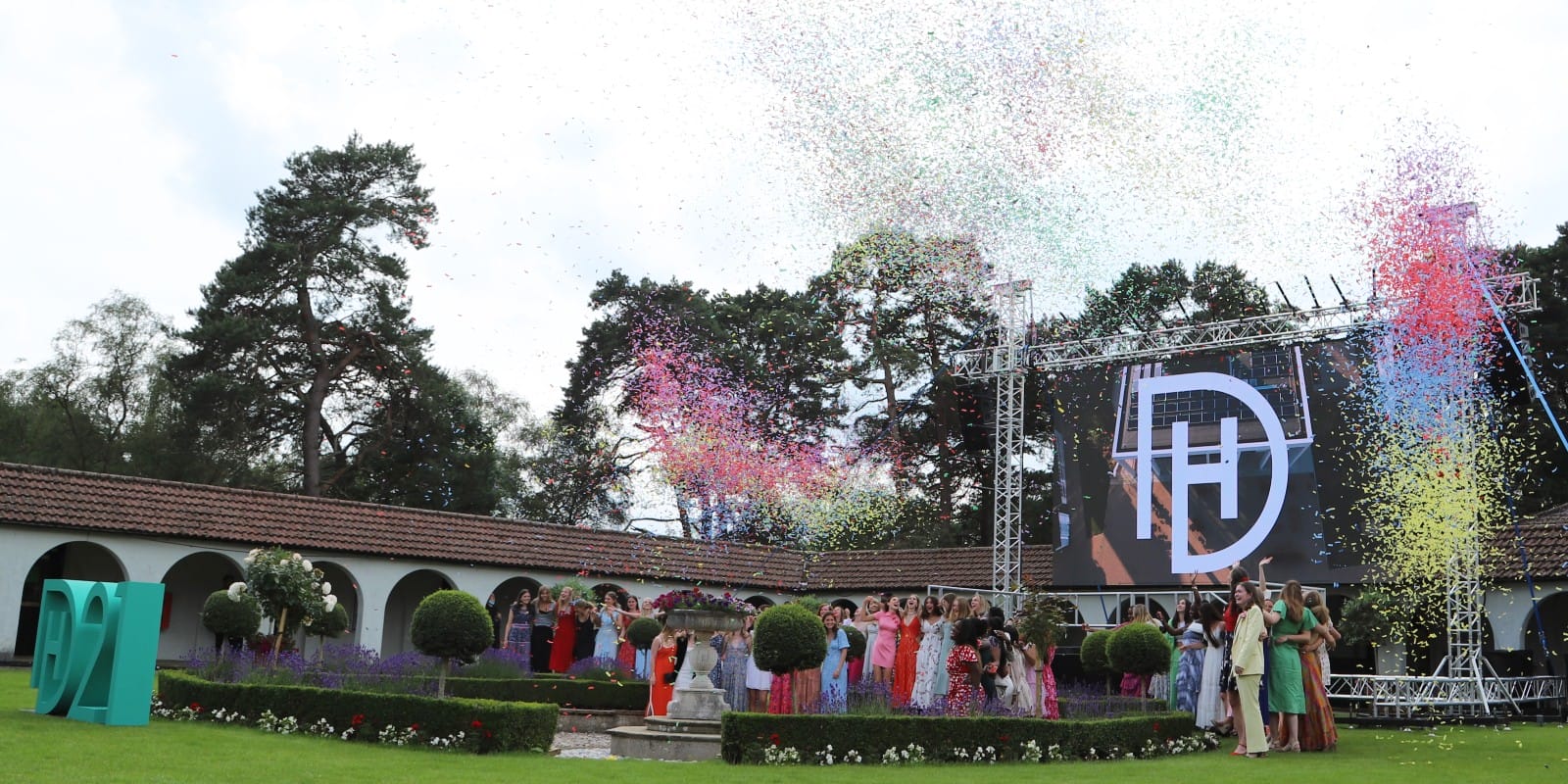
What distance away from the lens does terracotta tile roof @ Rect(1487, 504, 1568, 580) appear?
70.6 ft

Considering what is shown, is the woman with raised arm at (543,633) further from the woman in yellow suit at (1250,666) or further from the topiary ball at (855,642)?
the woman in yellow suit at (1250,666)

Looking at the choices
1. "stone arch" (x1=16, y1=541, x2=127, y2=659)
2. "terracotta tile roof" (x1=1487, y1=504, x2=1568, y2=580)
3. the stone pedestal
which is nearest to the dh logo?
"terracotta tile roof" (x1=1487, y1=504, x2=1568, y2=580)

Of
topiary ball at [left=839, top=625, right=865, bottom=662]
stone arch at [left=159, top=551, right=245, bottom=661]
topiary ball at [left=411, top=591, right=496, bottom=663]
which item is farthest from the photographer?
stone arch at [left=159, top=551, right=245, bottom=661]

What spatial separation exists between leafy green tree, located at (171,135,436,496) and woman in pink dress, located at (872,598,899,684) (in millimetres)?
23884

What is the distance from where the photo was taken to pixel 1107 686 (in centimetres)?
1570

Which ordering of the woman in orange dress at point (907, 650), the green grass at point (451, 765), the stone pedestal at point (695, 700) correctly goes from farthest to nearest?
1. the woman in orange dress at point (907, 650)
2. the stone pedestal at point (695, 700)
3. the green grass at point (451, 765)

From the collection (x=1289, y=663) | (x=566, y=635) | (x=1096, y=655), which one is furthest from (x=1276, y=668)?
(x=566, y=635)

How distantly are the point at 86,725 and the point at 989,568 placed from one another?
69.8 ft

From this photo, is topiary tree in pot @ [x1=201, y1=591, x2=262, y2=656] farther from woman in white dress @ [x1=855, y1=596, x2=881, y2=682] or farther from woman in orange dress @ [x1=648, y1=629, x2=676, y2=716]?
woman in white dress @ [x1=855, y1=596, x2=881, y2=682]

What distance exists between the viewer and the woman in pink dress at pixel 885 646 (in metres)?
15.9

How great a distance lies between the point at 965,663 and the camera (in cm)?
1318

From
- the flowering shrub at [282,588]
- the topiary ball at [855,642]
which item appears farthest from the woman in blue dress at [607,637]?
the topiary ball at [855,642]

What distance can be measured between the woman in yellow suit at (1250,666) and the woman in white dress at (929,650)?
3605 millimetres

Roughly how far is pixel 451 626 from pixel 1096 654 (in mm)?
8028
